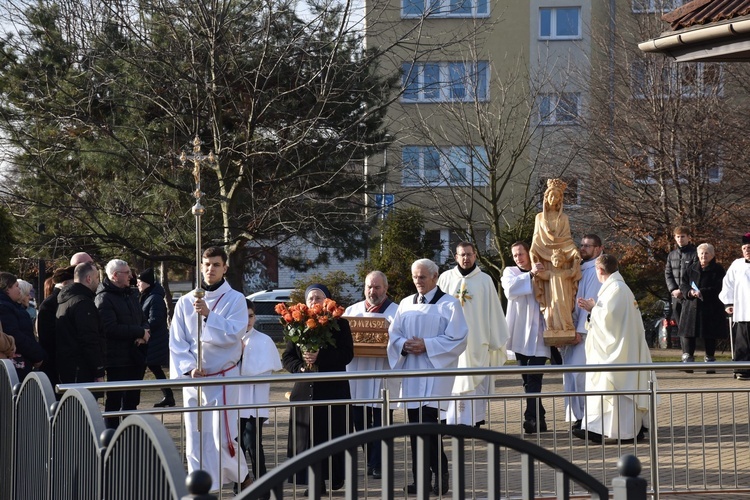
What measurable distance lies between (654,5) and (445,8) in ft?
18.2

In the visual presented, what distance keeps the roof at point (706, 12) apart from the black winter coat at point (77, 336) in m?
5.85

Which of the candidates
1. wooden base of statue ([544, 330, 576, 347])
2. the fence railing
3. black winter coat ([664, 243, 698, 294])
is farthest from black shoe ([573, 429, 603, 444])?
black winter coat ([664, 243, 698, 294])

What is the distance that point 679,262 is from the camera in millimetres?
18719

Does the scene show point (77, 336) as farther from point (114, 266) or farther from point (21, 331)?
point (114, 266)

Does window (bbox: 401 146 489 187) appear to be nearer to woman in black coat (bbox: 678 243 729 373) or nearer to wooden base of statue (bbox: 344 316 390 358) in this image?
woman in black coat (bbox: 678 243 729 373)

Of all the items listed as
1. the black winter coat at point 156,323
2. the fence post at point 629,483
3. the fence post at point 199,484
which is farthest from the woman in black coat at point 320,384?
the fence post at point 199,484

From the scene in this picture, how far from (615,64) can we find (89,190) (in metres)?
15.7

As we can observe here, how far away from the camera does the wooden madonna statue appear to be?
13.2 metres

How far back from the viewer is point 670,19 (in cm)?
857

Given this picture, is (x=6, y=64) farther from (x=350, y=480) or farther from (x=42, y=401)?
(x=350, y=480)

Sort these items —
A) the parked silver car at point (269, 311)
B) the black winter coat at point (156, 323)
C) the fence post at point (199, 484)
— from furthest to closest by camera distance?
the parked silver car at point (269, 311)
the black winter coat at point (156, 323)
the fence post at point (199, 484)

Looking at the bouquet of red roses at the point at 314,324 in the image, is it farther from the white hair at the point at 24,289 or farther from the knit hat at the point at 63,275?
the white hair at the point at 24,289

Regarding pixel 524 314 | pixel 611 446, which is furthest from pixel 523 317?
pixel 611 446

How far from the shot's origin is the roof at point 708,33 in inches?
307
